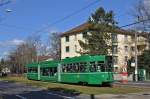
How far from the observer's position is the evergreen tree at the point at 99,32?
80.3 meters

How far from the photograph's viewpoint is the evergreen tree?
80.3m

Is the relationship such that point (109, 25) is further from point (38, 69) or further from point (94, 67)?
point (94, 67)

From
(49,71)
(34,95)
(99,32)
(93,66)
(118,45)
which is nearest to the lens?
(34,95)

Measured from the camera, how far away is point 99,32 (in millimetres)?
81562

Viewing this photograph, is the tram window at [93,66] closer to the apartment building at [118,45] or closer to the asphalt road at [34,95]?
the asphalt road at [34,95]

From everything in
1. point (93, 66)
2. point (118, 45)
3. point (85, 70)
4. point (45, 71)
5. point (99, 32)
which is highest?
point (99, 32)

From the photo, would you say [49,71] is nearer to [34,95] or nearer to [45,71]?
[45,71]

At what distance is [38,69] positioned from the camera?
188 feet

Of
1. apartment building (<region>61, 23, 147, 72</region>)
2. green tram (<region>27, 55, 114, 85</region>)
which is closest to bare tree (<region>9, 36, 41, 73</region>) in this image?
apartment building (<region>61, 23, 147, 72</region>)

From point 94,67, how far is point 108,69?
1348 millimetres

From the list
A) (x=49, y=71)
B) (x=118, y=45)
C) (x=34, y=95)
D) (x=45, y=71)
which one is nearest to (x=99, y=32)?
(x=118, y=45)

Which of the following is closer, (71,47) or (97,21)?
(97,21)

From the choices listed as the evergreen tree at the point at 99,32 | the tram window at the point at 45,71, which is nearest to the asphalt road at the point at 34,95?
the tram window at the point at 45,71

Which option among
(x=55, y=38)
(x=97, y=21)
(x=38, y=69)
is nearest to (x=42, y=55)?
(x=55, y=38)
